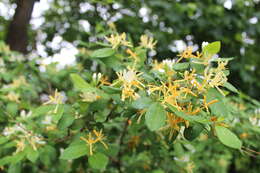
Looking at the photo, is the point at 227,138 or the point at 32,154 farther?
the point at 32,154

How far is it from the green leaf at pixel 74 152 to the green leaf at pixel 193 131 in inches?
13.2

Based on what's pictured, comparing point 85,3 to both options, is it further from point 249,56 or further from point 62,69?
point 249,56

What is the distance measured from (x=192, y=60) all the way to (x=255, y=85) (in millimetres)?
2939

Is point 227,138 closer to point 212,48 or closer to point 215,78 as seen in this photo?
point 215,78

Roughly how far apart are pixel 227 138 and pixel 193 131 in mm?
124

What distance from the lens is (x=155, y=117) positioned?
80cm

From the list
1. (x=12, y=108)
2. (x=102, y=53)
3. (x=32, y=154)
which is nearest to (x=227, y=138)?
(x=102, y=53)

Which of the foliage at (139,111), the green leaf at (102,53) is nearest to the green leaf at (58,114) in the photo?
the foliage at (139,111)

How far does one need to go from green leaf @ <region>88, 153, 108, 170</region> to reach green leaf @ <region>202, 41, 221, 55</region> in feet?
1.57

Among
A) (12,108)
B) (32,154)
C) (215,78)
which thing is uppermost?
(215,78)

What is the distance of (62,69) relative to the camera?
2314mm

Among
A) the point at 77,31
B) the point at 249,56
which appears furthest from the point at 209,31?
the point at 77,31

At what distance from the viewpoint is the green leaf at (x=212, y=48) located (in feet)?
3.08

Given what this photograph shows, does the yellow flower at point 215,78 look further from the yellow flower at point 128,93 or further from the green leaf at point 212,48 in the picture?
the yellow flower at point 128,93
